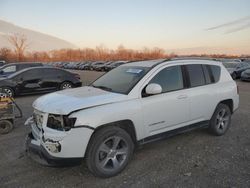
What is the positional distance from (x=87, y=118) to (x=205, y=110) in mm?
2699

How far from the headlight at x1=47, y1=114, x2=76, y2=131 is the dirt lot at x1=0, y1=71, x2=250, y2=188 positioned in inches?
33.5

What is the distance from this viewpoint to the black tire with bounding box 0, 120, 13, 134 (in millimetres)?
6075

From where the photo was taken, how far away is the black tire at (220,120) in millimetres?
5457

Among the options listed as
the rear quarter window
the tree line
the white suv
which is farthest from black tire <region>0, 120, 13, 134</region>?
the tree line

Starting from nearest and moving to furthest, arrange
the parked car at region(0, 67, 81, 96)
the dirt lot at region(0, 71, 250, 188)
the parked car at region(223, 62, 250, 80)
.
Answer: the dirt lot at region(0, 71, 250, 188) < the parked car at region(0, 67, 81, 96) < the parked car at region(223, 62, 250, 80)

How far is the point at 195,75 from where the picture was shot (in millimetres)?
5090

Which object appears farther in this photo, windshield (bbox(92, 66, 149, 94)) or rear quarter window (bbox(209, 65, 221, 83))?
rear quarter window (bbox(209, 65, 221, 83))

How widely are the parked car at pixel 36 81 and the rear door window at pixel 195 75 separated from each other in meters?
9.08

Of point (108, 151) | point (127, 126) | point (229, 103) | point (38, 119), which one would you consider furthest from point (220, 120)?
point (38, 119)

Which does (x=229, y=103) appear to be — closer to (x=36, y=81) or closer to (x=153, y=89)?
(x=153, y=89)

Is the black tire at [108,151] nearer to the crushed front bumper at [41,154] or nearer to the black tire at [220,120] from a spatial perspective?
the crushed front bumper at [41,154]

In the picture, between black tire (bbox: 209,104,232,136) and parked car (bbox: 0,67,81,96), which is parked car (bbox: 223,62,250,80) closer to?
parked car (bbox: 0,67,81,96)

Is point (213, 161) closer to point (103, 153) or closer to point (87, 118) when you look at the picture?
point (103, 153)

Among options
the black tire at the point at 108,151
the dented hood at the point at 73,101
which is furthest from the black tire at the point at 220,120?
the dented hood at the point at 73,101
